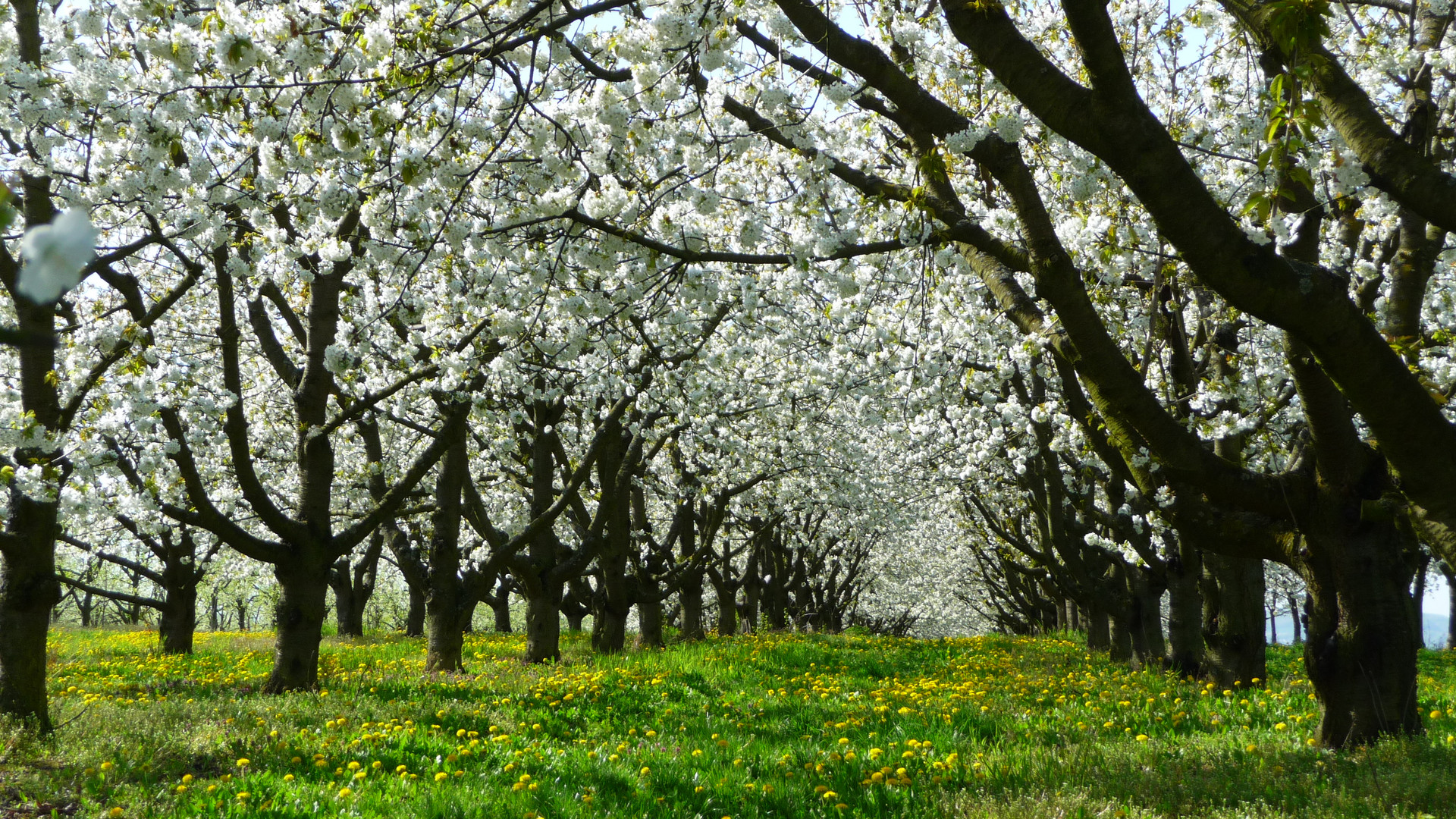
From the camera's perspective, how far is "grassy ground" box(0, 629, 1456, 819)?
193 inches

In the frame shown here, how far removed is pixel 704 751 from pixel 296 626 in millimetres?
5287

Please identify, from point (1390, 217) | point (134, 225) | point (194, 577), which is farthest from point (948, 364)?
point (194, 577)

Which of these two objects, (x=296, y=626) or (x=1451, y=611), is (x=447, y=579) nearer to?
(x=296, y=626)

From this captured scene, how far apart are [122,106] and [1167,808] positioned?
7394 millimetres

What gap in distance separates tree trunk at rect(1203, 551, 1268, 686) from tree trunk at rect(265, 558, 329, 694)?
9.29m

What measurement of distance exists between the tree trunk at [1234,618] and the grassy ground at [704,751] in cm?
40

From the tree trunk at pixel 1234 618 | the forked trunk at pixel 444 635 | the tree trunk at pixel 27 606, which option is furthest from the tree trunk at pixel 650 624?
the tree trunk at pixel 27 606

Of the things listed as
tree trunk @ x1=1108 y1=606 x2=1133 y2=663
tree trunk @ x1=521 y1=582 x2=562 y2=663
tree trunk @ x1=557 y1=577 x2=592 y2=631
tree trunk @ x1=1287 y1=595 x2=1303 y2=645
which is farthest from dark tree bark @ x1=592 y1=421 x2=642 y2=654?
tree trunk @ x1=1287 y1=595 x2=1303 y2=645

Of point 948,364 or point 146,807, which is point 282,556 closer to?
point 146,807

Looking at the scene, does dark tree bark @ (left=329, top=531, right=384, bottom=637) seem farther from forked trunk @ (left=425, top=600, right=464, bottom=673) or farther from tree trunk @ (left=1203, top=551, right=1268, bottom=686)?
tree trunk @ (left=1203, top=551, right=1268, bottom=686)

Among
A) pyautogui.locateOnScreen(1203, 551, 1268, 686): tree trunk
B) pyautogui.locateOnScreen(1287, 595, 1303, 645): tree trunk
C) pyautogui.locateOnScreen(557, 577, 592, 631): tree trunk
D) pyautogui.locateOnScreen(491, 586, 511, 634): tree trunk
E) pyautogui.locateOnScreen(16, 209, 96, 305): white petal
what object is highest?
pyautogui.locateOnScreen(16, 209, 96, 305): white petal

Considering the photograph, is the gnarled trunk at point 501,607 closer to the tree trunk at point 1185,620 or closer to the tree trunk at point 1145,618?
the tree trunk at point 1145,618

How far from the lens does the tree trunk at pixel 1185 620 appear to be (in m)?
11.4

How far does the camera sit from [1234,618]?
919 centimetres
